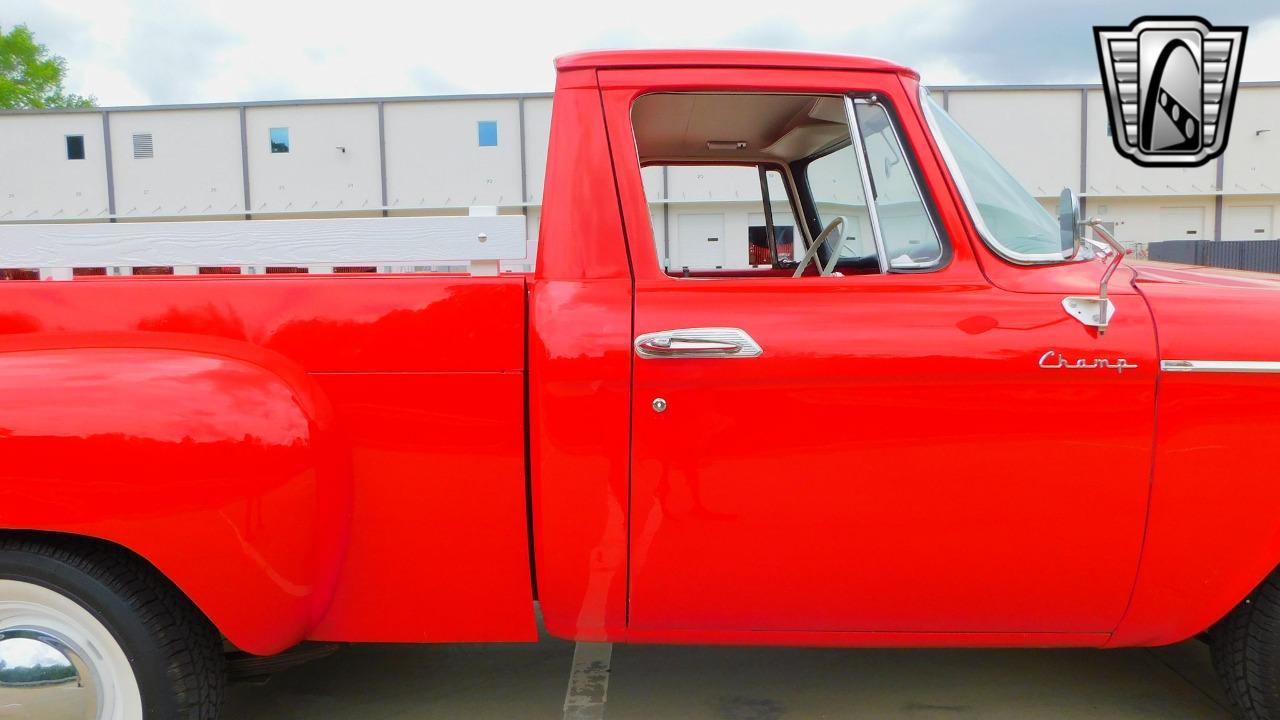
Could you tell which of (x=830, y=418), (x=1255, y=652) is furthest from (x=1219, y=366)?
(x=830, y=418)

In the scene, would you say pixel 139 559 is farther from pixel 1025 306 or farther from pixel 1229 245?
pixel 1229 245

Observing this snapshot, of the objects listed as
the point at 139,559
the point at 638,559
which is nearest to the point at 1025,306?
the point at 638,559

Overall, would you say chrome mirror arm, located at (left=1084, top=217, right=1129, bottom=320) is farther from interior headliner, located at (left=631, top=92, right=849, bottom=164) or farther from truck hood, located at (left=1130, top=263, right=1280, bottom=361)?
interior headliner, located at (left=631, top=92, right=849, bottom=164)

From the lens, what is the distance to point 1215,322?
207 centimetres

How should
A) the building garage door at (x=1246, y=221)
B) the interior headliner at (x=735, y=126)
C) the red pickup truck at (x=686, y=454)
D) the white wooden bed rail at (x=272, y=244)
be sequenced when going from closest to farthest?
the red pickup truck at (x=686, y=454) < the white wooden bed rail at (x=272, y=244) < the interior headliner at (x=735, y=126) < the building garage door at (x=1246, y=221)

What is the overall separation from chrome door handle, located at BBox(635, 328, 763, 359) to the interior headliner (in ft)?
2.35

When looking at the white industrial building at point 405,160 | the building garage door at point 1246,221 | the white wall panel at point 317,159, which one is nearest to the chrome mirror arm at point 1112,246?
the white industrial building at point 405,160

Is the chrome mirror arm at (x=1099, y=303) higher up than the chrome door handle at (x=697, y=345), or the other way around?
the chrome mirror arm at (x=1099, y=303)

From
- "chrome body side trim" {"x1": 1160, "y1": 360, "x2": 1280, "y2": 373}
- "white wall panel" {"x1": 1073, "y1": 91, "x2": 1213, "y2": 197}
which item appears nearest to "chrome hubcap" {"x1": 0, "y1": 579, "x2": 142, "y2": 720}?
"chrome body side trim" {"x1": 1160, "y1": 360, "x2": 1280, "y2": 373}

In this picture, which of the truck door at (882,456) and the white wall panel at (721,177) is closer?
the truck door at (882,456)

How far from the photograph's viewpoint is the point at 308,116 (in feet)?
83.0

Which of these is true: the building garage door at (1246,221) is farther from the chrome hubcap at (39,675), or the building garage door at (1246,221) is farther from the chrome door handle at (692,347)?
the chrome hubcap at (39,675)

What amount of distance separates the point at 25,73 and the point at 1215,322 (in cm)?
5448

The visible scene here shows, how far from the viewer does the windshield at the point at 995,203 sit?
2182mm
